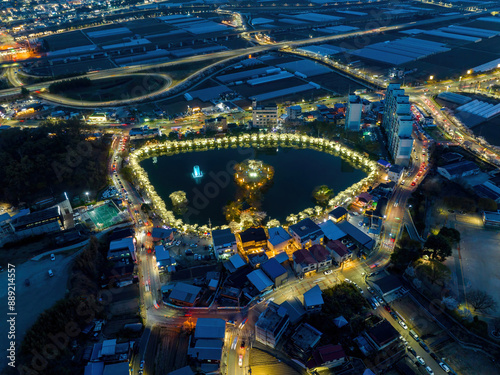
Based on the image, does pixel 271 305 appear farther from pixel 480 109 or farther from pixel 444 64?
pixel 444 64

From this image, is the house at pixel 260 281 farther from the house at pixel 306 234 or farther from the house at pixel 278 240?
the house at pixel 306 234

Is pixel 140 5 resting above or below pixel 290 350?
above

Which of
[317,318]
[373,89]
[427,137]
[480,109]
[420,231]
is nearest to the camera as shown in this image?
[317,318]

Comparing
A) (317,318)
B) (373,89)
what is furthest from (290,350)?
(373,89)

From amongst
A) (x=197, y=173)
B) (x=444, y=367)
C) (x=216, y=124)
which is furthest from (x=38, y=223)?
(x=444, y=367)

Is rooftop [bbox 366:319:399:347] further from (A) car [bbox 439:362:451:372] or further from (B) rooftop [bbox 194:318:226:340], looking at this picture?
(B) rooftop [bbox 194:318:226:340]

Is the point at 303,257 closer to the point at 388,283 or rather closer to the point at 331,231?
the point at 331,231
